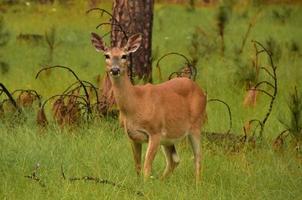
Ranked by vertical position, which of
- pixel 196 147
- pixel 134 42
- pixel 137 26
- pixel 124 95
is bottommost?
pixel 196 147

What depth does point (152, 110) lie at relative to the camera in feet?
26.3

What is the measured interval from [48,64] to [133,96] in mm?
7648

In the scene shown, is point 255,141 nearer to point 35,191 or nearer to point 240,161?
point 240,161

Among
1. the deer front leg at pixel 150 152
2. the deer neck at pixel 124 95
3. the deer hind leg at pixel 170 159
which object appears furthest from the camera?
the deer hind leg at pixel 170 159

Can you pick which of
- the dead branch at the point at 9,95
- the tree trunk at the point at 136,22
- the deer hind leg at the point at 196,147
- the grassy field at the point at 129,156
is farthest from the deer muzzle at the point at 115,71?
the tree trunk at the point at 136,22

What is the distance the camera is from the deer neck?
26.1 feet

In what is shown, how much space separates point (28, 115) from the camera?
10203 millimetres

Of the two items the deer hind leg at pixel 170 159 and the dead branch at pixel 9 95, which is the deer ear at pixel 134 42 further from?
the dead branch at pixel 9 95

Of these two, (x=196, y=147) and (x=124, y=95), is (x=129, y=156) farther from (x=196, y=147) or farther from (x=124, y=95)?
(x=124, y=95)

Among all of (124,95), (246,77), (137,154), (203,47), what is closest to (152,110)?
(124,95)

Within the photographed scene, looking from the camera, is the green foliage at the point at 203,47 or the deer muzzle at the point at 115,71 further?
the green foliage at the point at 203,47

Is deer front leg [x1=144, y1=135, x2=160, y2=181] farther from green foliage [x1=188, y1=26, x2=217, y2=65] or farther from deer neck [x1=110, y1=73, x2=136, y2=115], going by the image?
green foliage [x1=188, y1=26, x2=217, y2=65]

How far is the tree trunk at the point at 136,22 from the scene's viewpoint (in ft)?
39.4

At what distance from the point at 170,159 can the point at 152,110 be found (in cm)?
59
